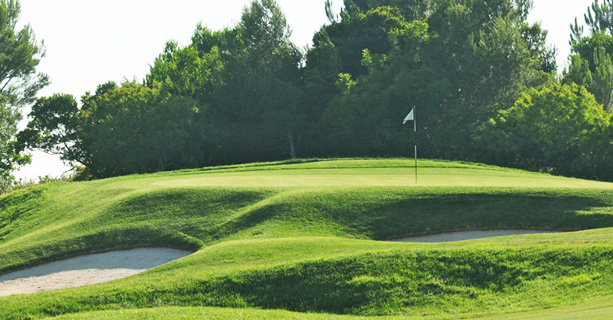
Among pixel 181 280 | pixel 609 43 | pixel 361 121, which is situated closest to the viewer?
pixel 181 280

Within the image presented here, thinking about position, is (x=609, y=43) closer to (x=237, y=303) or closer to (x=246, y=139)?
(x=246, y=139)

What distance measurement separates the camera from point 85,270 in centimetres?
2436

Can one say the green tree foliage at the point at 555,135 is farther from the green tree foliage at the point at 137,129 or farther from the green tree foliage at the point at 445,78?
the green tree foliage at the point at 137,129

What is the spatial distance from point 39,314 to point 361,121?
44226 mm

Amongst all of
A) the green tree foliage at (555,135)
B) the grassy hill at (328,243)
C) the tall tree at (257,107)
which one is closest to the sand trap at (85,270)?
the grassy hill at (328,243)

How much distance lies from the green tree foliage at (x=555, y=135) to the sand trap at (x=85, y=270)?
31.1 meters

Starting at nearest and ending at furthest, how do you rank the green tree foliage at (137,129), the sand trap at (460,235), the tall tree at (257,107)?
the sand trap at (460,235) < the green tree foliage at (137,129) < the tall tree at (257,107)

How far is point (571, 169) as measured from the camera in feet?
156

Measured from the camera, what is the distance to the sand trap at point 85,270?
23125 millimetres

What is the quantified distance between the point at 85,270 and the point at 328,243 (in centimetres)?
835

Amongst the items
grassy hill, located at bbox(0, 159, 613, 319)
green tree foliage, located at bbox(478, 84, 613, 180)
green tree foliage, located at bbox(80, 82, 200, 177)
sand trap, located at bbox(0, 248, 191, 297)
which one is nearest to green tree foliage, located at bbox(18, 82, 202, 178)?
green tree foliage, located at bbox(80, 82, 200, 177)

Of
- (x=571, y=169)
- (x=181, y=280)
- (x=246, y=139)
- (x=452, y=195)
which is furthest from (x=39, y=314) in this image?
(x=246, y=139)

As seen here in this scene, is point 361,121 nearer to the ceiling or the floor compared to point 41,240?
nearer to the ceiling

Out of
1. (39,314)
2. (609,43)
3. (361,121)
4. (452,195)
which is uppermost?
(609,43)
